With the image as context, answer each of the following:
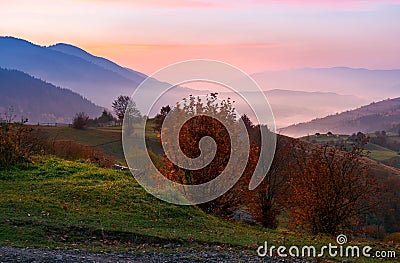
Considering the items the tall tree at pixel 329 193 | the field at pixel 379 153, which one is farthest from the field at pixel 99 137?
the field at pixel 379 153

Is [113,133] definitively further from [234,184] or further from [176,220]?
[176,220]

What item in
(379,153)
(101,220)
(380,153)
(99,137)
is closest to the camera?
(101,220)

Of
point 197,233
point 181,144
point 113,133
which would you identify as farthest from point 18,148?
point 113,133

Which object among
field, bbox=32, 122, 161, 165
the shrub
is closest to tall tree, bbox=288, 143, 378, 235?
the shrub

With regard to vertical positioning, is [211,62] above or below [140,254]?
above

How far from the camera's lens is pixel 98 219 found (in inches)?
611

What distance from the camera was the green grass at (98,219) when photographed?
13314 mm

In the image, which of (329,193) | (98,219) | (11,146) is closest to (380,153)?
(329,193)

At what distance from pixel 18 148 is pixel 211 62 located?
469 inches

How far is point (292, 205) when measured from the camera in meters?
26.6

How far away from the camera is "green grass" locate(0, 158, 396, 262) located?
13.3m

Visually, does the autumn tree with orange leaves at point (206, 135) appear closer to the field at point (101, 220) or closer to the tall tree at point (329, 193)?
the field at point (101, 220)

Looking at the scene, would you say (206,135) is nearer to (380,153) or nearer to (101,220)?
(101,220)

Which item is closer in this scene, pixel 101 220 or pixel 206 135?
pixel 101 220
